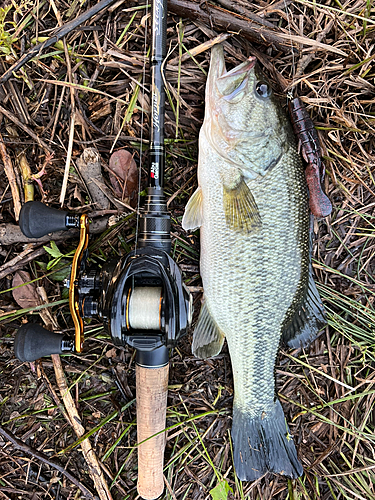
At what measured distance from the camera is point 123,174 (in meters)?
2.15

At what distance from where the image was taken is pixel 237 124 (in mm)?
1911

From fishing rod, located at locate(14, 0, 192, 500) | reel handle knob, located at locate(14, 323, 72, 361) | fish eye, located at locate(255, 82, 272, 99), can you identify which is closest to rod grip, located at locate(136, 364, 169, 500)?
fishing rod, located at locate(14, 0, 192, 500)

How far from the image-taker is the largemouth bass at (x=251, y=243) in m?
1.91

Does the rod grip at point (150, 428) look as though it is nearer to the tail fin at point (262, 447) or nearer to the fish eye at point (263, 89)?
the tail fin at point (262, 447)

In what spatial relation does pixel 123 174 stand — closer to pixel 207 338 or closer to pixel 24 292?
pixel 24 292

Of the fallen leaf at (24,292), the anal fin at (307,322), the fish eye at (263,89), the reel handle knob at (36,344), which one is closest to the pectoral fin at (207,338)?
the anal fin at (307,322)

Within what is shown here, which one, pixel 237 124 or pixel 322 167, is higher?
pixel 237 124

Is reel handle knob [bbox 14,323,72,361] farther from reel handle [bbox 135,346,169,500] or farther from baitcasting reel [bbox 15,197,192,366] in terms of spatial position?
reel handle [bbox 135,346,169,500]

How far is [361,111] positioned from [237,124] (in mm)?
940

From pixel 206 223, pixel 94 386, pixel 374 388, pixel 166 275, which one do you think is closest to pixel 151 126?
pixel 206 223

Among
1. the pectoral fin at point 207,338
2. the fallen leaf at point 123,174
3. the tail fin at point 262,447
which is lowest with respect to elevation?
the tail fin at point 262,447

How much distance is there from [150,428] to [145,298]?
873 millimetres

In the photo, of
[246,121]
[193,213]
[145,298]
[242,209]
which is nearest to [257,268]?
[242,209]

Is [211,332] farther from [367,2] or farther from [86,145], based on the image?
[367,2]
